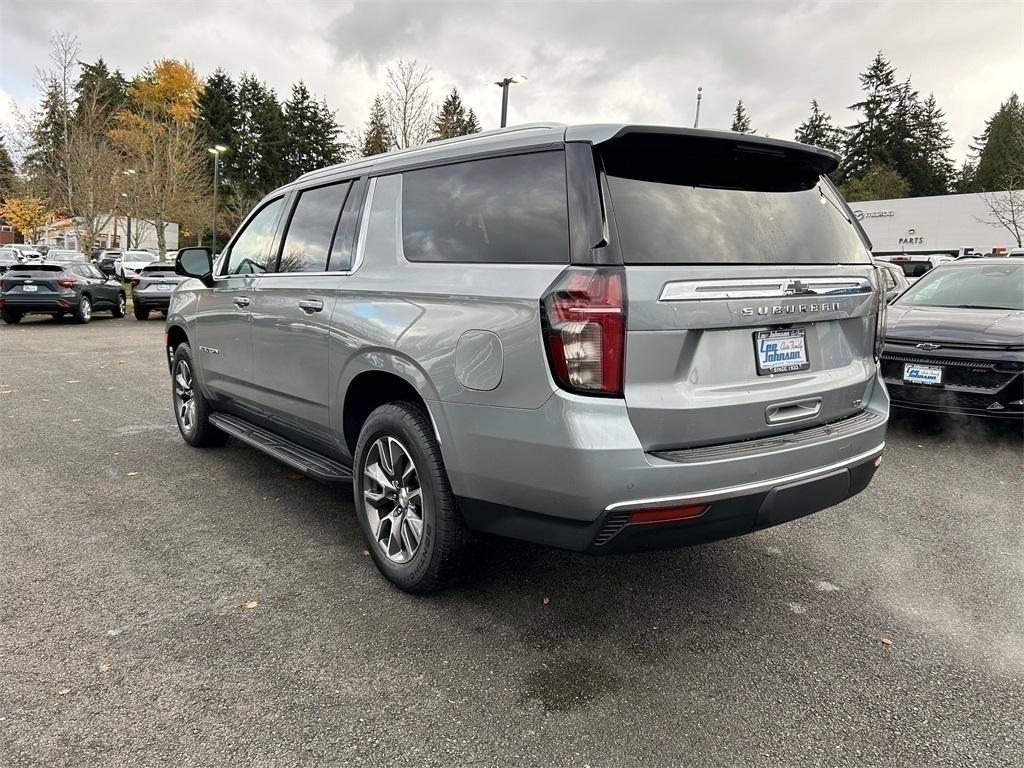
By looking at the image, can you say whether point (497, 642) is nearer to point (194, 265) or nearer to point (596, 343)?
point (596, 343)

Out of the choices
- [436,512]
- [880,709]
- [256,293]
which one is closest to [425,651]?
[436,512]

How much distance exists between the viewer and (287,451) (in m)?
3.98

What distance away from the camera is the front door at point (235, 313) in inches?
172

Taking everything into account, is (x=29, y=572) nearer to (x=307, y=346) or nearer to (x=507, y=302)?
(x=307, y=346)

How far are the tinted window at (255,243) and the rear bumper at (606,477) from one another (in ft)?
7.35

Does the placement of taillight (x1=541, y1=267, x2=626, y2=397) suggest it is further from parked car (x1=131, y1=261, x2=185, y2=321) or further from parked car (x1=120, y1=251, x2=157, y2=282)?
parked car (x1=120, y1=251, x2=157, y2=282)

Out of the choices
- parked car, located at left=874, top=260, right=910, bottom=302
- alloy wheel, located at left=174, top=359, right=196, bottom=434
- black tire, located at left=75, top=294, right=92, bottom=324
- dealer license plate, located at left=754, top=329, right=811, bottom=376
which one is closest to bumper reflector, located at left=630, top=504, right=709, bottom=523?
dealer license plate, located at left=754, top=329, right=811, bottom=376

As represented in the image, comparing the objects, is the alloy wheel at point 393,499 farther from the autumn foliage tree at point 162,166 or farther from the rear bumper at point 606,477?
the autumn foliage tree at point 162,166

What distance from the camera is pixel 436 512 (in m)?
2.83

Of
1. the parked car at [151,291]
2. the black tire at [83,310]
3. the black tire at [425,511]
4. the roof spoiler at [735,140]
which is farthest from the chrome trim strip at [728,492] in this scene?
the parked car at [151,291]

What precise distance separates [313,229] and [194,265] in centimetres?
160

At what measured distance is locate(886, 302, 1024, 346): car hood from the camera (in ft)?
18.6

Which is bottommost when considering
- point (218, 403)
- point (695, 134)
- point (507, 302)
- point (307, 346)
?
point (218, 403)

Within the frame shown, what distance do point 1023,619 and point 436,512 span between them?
257cm
